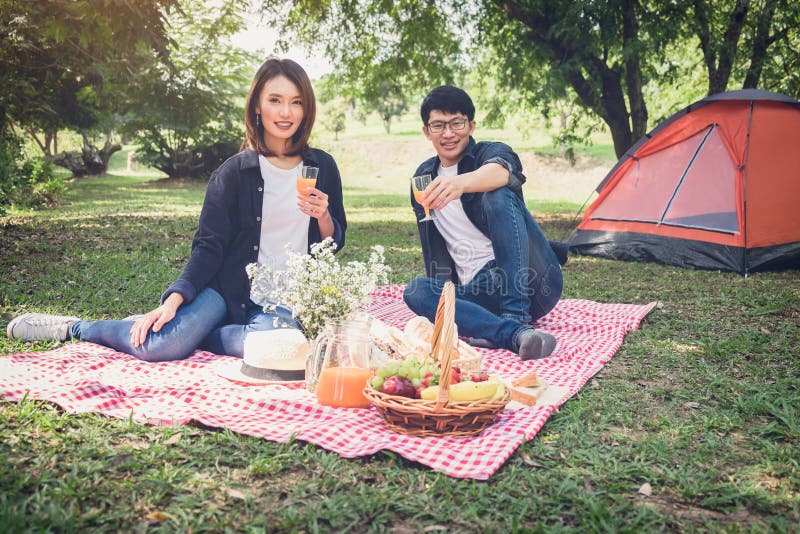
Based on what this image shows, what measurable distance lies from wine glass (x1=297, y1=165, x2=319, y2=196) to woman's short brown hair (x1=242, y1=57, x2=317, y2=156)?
471 millimetres

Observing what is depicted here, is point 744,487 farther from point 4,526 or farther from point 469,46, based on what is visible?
point 469,46

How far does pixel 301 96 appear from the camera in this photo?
3662 millimetres

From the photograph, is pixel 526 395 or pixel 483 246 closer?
pixel 526 395

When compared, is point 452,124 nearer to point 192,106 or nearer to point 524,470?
point 524,470

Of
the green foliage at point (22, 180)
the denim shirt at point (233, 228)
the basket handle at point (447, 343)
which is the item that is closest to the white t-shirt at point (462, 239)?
the denim shirt at point (233, 228)

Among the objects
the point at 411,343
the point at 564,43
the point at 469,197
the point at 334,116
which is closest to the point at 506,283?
the point at 469,197

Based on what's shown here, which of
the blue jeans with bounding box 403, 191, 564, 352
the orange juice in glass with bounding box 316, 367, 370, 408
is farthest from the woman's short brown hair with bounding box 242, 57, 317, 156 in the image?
the orange juice in glass with bounding box 316, 367, 370, 408

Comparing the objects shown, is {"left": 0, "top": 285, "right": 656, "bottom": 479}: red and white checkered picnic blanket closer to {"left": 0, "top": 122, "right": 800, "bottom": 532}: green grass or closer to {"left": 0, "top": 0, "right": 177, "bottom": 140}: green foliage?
{"left": 0, "top": 122, "right": 800, "bottom": 532}: green grass

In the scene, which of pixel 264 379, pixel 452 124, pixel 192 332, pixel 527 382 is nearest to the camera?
pixel 527 382

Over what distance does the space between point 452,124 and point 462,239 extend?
800 millimetres

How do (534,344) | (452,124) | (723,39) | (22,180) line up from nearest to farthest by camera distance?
(534,344) < (452,124) < (723,39) < (22,180)

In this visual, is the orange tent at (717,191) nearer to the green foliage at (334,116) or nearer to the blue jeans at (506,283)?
the blue jeans at (506,283)

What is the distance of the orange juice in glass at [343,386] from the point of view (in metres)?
3.01

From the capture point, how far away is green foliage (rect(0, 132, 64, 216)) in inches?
466
